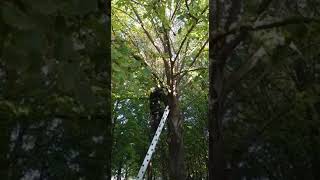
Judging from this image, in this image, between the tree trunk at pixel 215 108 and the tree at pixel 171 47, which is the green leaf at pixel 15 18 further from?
the tree at pixel 171 47

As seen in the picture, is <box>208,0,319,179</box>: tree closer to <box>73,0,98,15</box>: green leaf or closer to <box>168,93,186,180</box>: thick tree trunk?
<box>73,0,98,15</box>: green leaf

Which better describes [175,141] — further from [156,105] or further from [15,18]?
[15,18]

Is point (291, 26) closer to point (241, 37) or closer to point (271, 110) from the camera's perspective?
point (241, 37)

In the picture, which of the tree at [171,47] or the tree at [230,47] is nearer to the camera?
the tree at [230,47]

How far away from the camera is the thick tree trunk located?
1241 centimetres

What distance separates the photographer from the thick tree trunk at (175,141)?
40.7 feet

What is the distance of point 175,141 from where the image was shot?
1251 centimetres

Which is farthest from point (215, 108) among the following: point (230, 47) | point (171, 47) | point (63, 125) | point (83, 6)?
point (171, 47)

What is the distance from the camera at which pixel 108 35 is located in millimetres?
2211

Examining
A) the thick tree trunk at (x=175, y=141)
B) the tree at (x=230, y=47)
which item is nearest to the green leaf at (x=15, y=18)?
the tree at (x=230, y=47)

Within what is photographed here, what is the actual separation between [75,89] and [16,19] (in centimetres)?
20

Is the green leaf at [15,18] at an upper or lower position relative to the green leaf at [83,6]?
lower

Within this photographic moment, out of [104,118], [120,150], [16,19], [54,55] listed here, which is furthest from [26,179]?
[120,150]

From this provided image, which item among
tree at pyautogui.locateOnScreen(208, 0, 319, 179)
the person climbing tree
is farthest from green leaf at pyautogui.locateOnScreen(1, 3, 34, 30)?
the person climbing tree
